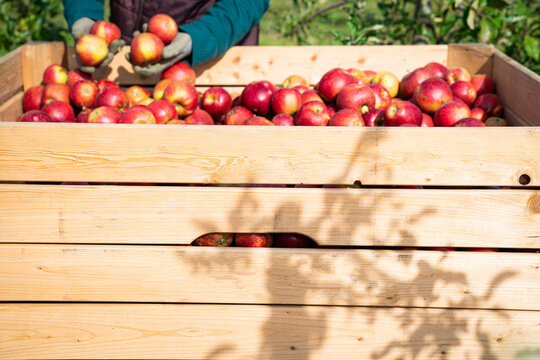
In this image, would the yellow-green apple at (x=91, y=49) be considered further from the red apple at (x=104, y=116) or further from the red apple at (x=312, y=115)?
the red apple at (x=312, y=115)

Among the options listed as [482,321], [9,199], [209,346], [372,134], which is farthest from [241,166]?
[482,321]

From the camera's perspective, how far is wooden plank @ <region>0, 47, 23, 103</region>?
2.45m

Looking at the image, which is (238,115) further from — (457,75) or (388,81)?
(457,75)

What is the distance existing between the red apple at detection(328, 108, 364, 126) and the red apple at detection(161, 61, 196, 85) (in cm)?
90

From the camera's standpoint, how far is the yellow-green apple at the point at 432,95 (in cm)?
241

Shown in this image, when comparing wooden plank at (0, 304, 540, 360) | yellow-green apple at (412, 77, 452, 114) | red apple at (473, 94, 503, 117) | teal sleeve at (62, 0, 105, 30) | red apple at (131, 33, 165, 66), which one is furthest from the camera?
teal sleeve at (62, 0, 105, 30)

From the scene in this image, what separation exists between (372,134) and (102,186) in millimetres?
822

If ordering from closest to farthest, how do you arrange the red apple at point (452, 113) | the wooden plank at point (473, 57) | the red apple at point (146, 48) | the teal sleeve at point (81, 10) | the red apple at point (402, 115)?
the red apple at point (402, 115)
the red apple at point (452, 113)
the red apple at point (146, 48)
the wooden plank at point (473, 57)
the teal sleeve at point (81, 10)

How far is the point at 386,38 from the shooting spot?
4.27 m

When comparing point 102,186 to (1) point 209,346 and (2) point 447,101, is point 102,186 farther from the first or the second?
(2) point 447,101

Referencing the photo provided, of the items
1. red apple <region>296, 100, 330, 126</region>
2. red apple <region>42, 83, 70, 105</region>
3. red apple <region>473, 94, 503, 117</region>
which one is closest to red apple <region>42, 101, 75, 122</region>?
red apple <region>42, 83, 70, 105</region>

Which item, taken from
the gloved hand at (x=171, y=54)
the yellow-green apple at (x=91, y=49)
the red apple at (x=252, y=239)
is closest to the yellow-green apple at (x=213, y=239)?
the red apple at (x=252, y=239)

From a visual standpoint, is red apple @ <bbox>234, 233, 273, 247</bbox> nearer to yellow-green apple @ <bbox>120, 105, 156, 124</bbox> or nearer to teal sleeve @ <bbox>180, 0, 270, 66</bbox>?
yellow-green apple @ <bbox>120, 105, 156, 124</bbox>

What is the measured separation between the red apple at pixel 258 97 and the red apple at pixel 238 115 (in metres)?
0.05
